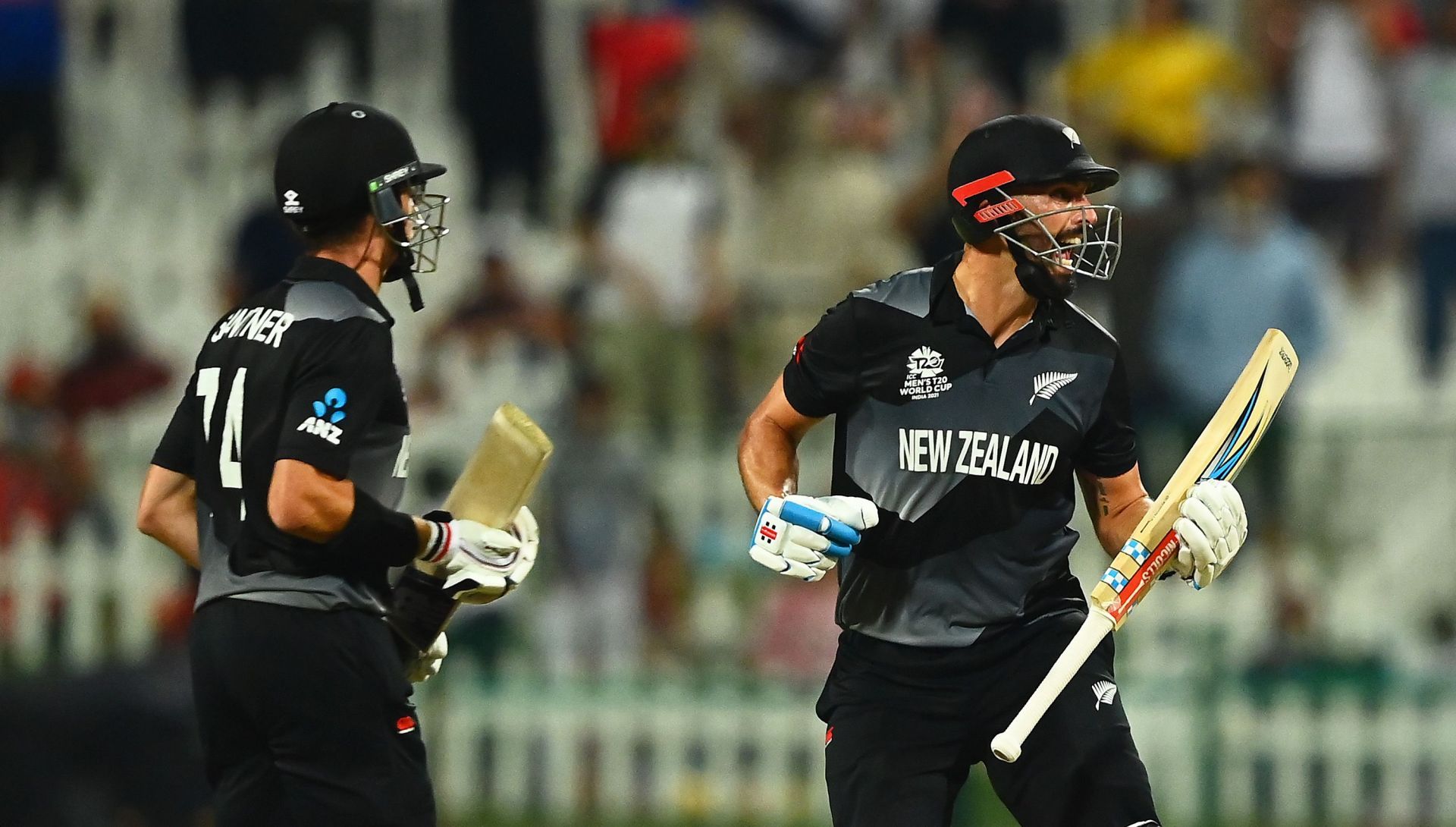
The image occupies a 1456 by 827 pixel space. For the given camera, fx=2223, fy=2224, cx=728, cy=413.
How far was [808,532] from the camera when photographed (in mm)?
4738

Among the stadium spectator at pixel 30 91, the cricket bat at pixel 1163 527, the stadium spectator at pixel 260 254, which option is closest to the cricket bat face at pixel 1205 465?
the cricket bat at pixel 1163 527

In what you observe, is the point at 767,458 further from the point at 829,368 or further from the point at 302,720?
the point at 302,720

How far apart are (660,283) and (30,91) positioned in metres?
4.14

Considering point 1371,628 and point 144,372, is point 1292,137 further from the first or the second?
point 144,372

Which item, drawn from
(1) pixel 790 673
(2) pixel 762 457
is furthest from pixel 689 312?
(2) pixel 762 457

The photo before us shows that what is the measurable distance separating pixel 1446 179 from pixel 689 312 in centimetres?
377

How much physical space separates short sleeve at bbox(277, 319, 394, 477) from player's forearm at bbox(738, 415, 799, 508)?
884 mm

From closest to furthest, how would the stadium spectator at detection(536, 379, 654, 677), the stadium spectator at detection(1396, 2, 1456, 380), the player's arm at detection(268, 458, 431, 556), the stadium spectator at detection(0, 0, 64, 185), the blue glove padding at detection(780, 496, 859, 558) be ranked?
the player's arm at detection(268, 458, 431, 556) < the blue glove padding at detection(780, 496, 859, 558) < the stadium spectator at detection(536, 379, 654, 677) < the stadium spectator at detection(1396, 2, 1456, 380) < the stadium spectator at detection(0, 0, 64, 185)

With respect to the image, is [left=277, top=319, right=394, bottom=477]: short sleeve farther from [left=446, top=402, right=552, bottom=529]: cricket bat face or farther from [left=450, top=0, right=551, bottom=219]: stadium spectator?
[left=450, top=0, right=551, bottom=219]: stadium spectator

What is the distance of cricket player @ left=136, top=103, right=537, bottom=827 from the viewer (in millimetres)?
4656

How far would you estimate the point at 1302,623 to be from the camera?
32.8 ft

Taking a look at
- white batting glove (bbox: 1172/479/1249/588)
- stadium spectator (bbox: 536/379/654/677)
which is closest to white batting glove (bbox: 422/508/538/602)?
white batting glove (bbox: 1172/479/1249/588)

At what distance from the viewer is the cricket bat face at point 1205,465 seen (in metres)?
4.83

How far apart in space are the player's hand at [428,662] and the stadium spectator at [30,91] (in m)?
8.26
